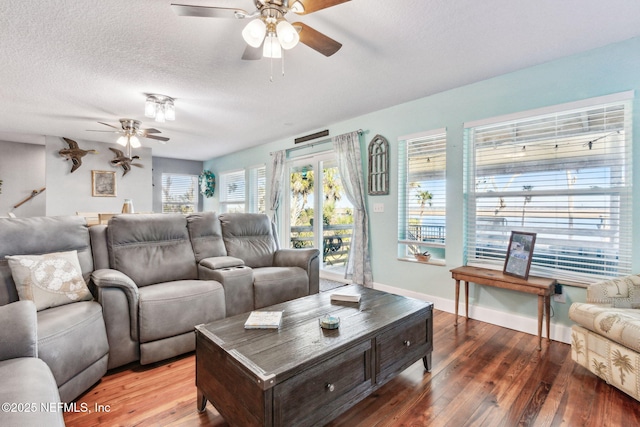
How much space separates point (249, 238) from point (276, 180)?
7.60ft

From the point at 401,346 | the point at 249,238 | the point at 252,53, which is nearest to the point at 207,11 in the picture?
the point at 252,53

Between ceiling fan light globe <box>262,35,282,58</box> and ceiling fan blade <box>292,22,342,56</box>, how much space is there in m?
0.14

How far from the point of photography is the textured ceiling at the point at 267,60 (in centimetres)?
199

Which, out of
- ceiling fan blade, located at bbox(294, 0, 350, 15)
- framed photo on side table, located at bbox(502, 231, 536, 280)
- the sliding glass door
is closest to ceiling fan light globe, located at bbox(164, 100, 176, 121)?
the sliding glass door

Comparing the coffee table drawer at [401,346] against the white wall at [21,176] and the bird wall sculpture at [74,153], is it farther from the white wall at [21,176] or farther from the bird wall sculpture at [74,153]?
the white wall at [21,176]

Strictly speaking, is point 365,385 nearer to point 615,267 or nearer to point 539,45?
point 615,267

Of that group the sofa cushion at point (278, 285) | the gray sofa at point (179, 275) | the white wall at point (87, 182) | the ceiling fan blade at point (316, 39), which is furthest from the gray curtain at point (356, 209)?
the white wall at point (87, 182)

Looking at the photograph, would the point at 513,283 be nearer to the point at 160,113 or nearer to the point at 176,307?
the point at 176,307

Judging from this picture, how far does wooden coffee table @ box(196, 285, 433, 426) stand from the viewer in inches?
48.6

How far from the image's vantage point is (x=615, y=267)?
94.3 inches

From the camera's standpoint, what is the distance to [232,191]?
23.6 feet

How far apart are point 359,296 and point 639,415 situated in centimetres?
165

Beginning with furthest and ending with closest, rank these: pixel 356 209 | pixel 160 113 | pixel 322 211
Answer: pixel 322 211, pixel 356 209, pixel 160 113

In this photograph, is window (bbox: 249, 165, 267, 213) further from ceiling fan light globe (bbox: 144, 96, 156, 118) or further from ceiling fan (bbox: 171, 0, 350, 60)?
ceiling fan (bbox: 171, 0, 350, 60)
